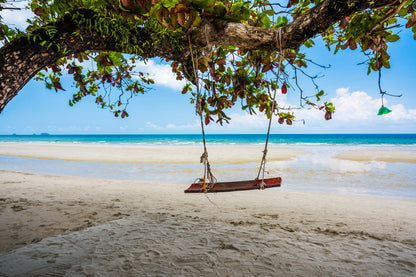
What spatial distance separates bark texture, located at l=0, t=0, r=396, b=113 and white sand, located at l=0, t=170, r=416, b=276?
50.3 inches

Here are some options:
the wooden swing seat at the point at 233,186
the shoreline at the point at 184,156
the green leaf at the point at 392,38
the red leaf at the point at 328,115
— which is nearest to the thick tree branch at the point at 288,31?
the green leaf at the point at 392,38

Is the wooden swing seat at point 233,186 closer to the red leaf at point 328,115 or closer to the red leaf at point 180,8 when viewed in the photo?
the red leaf at point 328,115

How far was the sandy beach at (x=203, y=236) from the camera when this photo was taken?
1571 millimetres

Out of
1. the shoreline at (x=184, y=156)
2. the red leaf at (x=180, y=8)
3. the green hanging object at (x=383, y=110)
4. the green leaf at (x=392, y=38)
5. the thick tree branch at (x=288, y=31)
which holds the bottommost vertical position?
the shoreline at (x=184, y=156)

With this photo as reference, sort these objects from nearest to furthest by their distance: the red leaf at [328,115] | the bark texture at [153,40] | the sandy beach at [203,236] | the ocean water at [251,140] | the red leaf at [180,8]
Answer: the red leaf at [180,8] → the bark texture at [153,40] → the sandy beach at [203,236] → the red leaf at [328,115] → the ocean water at [251,140]

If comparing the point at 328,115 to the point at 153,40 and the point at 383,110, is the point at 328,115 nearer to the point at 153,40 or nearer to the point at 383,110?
the point at 383,110

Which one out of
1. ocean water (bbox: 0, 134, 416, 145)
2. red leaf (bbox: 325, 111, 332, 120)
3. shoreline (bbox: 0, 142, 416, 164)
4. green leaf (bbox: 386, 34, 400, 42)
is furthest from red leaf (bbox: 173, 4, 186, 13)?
ocean water (bbox: 0, 134, 416, 145)

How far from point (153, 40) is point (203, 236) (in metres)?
1.95

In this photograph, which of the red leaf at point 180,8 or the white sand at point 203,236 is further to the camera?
the white sand at point 203,236

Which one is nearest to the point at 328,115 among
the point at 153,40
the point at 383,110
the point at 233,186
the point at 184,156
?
the point at 383,110

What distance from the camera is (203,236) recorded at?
2.11 metres

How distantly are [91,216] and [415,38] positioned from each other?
3717mm

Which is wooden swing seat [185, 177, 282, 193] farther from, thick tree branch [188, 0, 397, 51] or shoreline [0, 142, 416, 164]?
shoreline [0, 142, 416, 164]

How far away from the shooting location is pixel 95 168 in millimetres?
7770
